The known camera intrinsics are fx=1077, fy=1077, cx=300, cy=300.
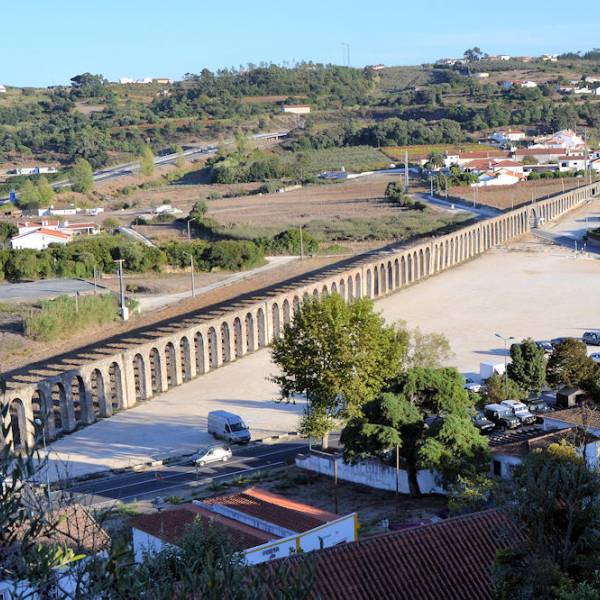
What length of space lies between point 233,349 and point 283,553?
26.8 m

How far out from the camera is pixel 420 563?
17422 millimetres

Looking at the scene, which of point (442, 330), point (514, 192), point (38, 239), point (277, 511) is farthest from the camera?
point (514, 192)

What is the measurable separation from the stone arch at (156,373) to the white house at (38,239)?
37.4m

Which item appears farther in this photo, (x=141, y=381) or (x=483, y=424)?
(x=141, y=381)

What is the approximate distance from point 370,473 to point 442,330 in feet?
69.9

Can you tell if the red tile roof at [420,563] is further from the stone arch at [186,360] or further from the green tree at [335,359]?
the stone arch at [186,360]

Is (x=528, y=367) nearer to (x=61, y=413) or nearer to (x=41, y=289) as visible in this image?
(x=61, y=413)

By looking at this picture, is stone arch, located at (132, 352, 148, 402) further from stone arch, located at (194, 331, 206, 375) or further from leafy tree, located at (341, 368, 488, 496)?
leafy tree, located at (341, 368, 488, 496)

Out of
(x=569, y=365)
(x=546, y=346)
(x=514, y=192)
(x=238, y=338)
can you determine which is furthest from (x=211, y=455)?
(x=514, y=192)

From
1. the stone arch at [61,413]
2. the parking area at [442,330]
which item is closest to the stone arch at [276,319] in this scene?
the parking area at [442,330]

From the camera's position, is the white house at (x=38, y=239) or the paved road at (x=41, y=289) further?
the white house at (x=38, y=239)

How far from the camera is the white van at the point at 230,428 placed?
106ft

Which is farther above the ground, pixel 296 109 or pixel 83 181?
pixel 296 109

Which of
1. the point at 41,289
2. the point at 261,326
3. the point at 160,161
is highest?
the point at 160,161
